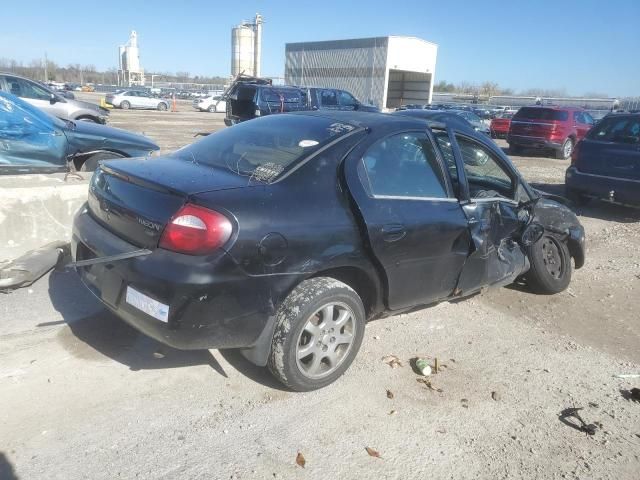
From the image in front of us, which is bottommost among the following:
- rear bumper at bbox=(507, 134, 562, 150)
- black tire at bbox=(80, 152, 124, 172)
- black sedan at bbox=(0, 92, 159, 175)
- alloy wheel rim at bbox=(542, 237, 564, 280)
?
alloy wheel rim at bbox=(542, 237, 564, 280)

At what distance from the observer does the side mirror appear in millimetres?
4758

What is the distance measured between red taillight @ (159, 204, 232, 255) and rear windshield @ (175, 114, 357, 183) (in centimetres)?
45

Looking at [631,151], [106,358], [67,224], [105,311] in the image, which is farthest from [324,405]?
[631,151]

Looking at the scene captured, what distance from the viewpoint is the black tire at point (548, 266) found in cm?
501

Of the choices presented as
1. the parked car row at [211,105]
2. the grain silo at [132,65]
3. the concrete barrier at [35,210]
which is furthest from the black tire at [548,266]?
the grain silo at [132,65]

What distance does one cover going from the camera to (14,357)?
3414 mm

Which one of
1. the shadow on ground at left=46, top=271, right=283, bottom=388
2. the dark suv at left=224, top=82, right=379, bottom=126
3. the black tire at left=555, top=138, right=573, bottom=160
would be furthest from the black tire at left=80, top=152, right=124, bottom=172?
the black tire at left=555, top=138, right=573, bottom=160

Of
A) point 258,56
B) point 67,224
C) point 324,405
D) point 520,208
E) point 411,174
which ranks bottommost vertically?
point 324,405

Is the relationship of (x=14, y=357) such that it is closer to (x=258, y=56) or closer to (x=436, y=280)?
(x=436, y=280)

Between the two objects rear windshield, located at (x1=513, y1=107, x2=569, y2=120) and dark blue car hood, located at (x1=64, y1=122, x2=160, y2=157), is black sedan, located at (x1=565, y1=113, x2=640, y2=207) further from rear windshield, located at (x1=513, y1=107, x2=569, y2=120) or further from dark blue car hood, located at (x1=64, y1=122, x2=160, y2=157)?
rear windshield, located at (x1=513, y1=107, x2=569, y2=120)

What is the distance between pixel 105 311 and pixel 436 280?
98.7 inches

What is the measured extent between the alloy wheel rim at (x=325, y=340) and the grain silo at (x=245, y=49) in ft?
216

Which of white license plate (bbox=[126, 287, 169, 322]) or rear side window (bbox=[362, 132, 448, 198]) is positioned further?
rear side window (bbox=[362, 132, 448, 198])

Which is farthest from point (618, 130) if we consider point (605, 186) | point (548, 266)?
point (548, 266)
